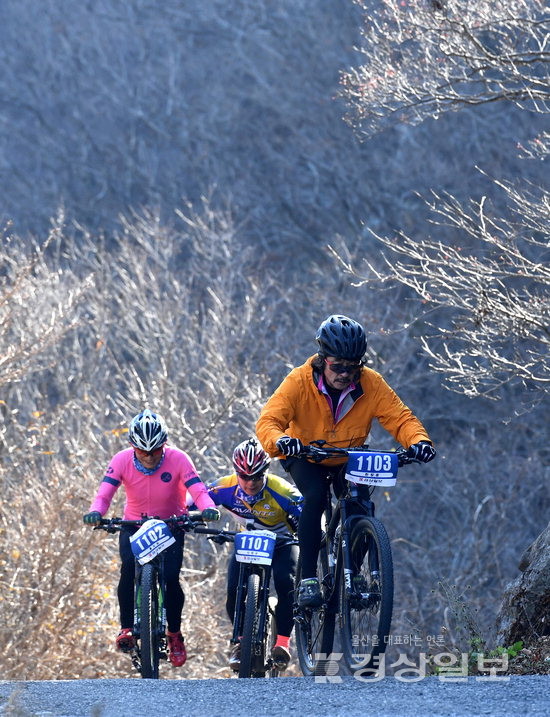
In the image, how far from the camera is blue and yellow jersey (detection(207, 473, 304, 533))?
9.27 meters

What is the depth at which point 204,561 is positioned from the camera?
2311cm

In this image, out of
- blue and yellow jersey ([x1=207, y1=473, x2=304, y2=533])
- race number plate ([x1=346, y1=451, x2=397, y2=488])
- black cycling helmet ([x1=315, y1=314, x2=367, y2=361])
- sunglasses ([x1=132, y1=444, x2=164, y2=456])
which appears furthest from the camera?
sunglasses ([x1=132, y1=444, x2=164, y2=456])

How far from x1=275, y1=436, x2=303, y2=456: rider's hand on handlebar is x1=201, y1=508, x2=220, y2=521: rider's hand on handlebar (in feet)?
5.26

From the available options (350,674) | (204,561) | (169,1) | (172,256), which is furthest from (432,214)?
(350,674)

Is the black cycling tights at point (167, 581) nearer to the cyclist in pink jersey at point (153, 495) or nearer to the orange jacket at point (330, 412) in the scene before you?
the cyclist in pink jersey at point (153, 495)

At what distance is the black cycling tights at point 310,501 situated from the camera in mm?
7891

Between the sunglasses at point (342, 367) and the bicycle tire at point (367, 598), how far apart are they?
2.99ft

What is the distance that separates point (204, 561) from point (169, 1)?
31.1m

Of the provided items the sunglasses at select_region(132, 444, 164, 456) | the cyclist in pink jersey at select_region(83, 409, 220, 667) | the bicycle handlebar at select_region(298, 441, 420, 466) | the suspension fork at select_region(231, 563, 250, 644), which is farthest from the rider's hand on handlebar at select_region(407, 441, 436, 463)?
the sunglasses at select_region(132, 444, 164, 456)

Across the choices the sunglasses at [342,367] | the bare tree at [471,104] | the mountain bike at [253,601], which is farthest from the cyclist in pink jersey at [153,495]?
the bare tree at [471,104]

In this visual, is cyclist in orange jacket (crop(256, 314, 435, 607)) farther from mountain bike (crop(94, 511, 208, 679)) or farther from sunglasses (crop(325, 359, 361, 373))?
mountain bike (crop(94, 511, 208, 679))

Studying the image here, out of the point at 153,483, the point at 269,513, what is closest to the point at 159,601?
the point at 153,483

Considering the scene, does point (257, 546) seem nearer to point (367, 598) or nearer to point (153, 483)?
point (153, 483)

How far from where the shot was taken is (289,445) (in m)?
7.37
